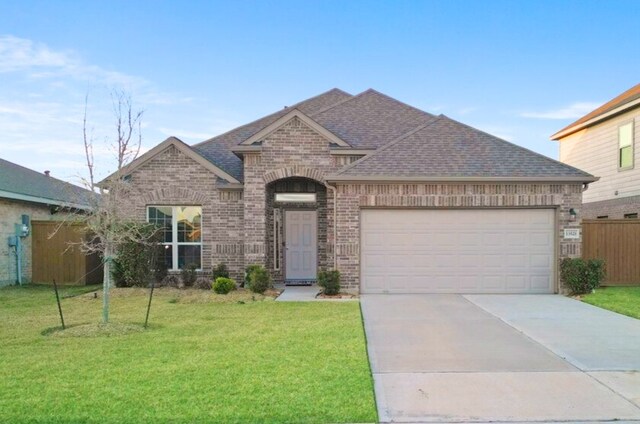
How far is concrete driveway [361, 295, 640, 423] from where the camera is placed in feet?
17.4

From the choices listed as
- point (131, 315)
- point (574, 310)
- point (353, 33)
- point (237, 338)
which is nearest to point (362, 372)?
point (237, 338)

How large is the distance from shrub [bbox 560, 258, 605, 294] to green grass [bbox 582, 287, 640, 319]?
28cm

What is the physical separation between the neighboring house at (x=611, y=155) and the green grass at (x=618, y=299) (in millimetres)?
3921

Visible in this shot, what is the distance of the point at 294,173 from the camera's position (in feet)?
50.6

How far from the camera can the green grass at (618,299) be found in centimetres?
1152

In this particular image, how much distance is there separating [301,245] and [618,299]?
28.6 ft

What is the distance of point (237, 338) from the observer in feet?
27.8

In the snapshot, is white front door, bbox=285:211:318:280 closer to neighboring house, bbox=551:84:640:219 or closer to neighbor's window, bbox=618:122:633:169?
neighboring house, bbox=551:84:640:219

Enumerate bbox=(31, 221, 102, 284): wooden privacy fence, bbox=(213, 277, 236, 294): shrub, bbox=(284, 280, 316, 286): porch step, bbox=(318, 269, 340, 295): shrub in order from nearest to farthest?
bbox=(318, 269, 340, 295): shrub → bbox=(213, 277, 236, 294): shrub → bbox=(284, 280, 316, 286): porch step → bbox=(31, 221, 102, 284): wooden privacy fence

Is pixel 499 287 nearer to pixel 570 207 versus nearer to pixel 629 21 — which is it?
pixel 570 207

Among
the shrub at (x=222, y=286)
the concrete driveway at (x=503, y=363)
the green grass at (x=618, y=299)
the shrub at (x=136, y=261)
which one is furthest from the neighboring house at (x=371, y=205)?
the concrete driveway at (x=503, y=363)

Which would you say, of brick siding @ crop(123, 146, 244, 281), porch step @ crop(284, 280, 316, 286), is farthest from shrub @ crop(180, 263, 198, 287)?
porch step @ crop(284, 280, 316, 286)

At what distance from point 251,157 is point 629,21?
12218mm

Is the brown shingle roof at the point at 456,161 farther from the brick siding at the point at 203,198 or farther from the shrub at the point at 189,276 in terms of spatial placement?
the shrub at the point at 189,276
